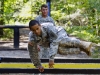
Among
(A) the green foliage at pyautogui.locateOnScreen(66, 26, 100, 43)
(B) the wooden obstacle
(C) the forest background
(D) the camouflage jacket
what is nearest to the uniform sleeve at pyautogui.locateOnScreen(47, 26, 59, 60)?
(D) the camouflage jacket

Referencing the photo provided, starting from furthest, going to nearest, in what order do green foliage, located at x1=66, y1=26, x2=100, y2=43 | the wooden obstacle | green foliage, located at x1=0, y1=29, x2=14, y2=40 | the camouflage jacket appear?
green foliage, located at x1=0, y1=29, x2=14, y2=40 → green foliage, located at x1=66, y1=26, x2=100, y2=43 → the wooden obstacle → the camouflage jacket

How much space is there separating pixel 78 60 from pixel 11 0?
6875 millimetres

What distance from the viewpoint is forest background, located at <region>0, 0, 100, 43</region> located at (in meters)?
9.82

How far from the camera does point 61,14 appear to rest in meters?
11.6

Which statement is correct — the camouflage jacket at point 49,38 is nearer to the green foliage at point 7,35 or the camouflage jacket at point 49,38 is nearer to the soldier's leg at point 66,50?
the soldier's leg at point 66,50

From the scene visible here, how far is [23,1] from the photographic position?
35.7ft

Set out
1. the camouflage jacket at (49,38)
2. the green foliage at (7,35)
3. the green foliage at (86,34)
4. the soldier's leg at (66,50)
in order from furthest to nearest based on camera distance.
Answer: the green foliage at (7,35) < the green foliage at (86,34) < the soldier's leg at (66,50) < the camouflage jacket at (49,38)

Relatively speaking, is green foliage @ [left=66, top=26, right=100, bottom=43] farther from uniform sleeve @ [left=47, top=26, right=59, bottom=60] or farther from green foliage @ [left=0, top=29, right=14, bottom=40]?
uniform sleeve @ [left=47, top=26, right=59, bottom=60]

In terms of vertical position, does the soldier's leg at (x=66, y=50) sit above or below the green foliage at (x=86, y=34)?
below

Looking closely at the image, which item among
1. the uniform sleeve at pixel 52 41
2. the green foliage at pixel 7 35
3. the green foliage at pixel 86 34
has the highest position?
the uniform sleeve at pixel 52 41

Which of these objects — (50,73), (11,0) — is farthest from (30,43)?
(11,0)

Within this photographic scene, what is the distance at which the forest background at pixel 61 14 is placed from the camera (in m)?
9.82

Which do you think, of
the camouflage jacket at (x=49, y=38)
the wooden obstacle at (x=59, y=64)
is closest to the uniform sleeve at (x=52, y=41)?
the camouflage jacket at (x=49, y=38)

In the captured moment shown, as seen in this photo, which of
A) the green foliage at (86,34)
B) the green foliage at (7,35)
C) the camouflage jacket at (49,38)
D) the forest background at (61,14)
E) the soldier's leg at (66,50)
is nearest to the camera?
the camouflage jacket at (49,38)
